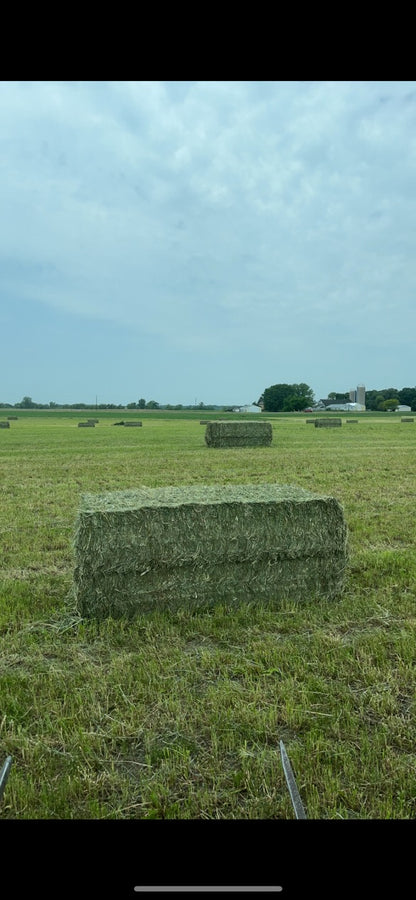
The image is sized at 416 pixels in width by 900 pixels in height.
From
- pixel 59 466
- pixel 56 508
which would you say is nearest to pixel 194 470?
pixel 59 466

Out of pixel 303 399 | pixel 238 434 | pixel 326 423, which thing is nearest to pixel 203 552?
pixel 238 434

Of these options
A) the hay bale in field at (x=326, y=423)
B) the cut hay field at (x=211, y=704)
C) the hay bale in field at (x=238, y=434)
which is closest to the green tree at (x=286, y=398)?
the hay bale in field at (x=326, y=423)

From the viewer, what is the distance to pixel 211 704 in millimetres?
2781

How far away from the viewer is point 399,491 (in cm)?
989

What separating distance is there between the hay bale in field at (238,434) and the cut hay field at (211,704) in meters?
16.3

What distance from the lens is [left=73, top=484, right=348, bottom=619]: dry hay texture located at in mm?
4070

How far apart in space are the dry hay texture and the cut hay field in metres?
0.17

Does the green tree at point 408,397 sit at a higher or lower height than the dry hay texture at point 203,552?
higher

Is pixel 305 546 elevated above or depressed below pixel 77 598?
above

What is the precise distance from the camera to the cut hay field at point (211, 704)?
6.95 feet

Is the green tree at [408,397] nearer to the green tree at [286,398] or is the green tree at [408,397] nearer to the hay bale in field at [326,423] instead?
the green tree at [286,398]

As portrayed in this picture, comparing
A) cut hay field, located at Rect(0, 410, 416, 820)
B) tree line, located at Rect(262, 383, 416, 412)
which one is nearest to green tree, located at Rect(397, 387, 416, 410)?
tree line, located at Rect(262, 383, 416, 412)
